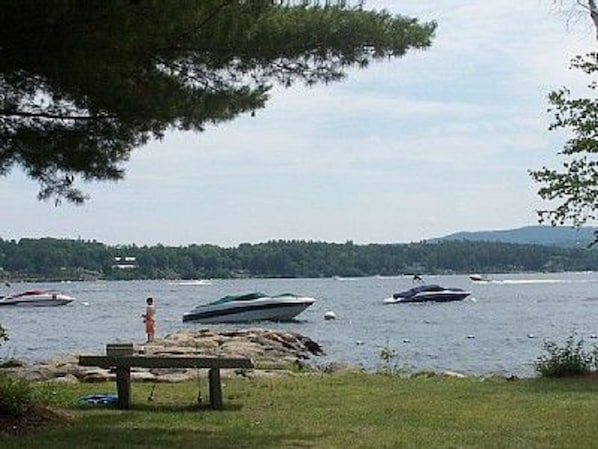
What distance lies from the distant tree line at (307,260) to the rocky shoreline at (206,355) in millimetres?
91095

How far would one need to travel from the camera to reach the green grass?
10492 millimetres

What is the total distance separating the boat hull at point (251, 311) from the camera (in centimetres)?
6000

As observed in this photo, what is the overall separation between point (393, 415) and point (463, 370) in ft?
58.1

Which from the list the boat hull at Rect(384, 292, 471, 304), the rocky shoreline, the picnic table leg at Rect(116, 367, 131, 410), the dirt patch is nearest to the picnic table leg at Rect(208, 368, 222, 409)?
the picnic table leg at Rect(116, 367, 131, 410)

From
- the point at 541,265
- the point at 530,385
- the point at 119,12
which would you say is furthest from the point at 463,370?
the point at 541,265

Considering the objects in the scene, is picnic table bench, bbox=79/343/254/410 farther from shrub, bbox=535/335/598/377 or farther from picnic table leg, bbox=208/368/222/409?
shrub, bbox=535/335/598/377

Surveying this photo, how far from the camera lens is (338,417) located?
40.9 ft

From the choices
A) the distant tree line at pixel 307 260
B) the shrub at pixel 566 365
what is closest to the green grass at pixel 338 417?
the shrub at pixel 566 365

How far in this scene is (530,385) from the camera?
16.5 m

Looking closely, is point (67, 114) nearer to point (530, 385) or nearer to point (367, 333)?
point (530, 385)

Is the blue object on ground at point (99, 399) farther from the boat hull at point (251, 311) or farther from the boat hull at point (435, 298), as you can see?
the boat hull at point (435, 298)

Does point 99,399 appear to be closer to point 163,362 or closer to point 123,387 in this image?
point 123,387

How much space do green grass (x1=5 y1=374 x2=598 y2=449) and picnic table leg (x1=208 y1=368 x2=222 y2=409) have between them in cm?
15

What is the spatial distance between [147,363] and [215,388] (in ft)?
3.26
